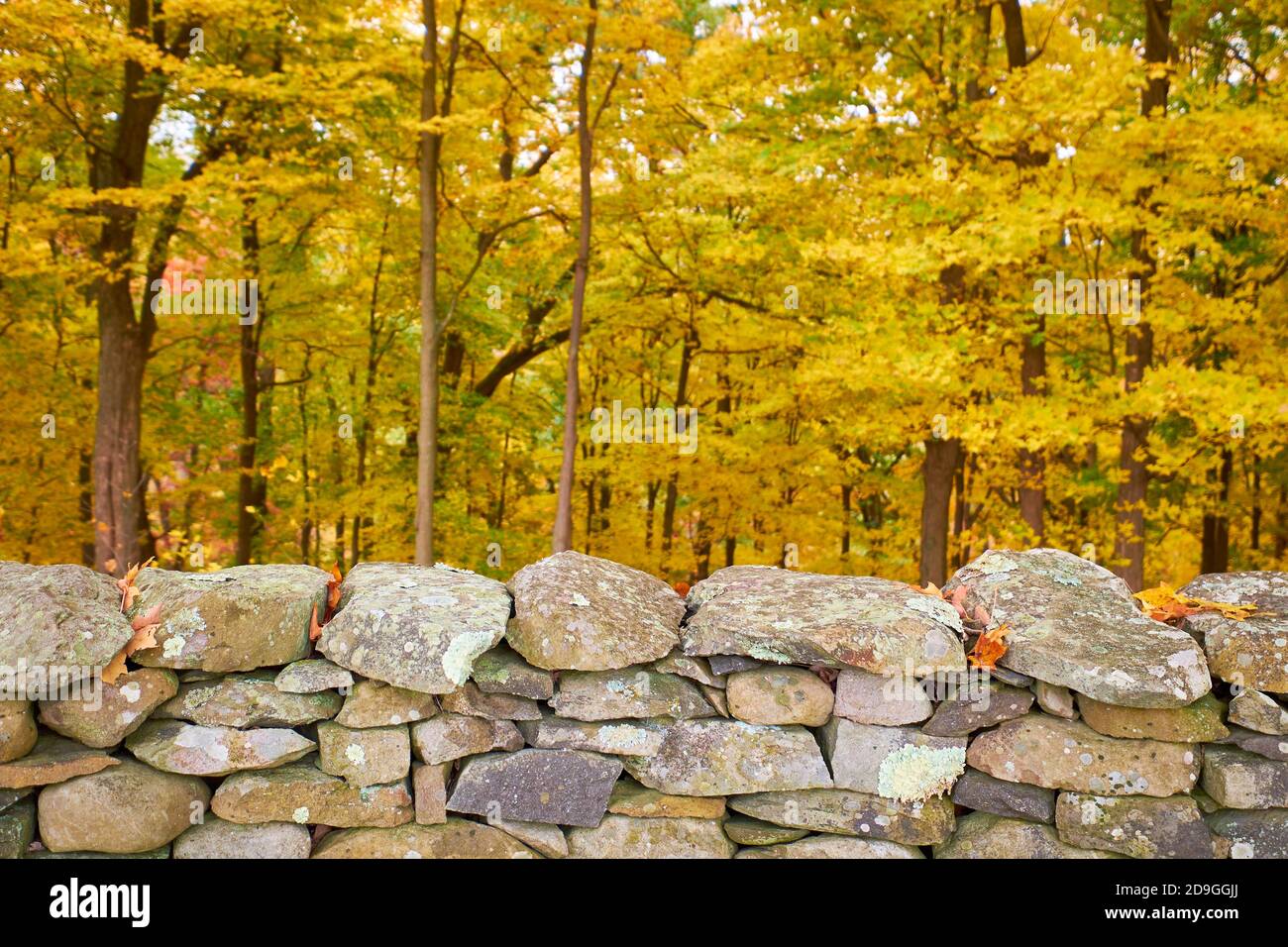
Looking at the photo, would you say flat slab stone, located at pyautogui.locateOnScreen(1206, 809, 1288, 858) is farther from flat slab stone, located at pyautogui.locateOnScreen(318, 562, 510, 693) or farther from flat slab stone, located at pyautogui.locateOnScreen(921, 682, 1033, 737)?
flat slab stone, located at pyautogui.locateOnScreen(318, 562, 510, 693)

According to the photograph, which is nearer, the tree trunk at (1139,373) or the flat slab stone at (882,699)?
the flat slab stone at (882,699)

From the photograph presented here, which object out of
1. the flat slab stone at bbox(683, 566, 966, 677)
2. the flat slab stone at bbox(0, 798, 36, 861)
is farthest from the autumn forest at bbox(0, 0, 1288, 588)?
the flat slab stone at bbox(0, 798, 36, 861)

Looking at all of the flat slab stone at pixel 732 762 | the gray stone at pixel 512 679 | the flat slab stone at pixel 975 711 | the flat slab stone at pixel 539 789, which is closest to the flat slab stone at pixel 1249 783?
the flat slab stone at pixel 975 711

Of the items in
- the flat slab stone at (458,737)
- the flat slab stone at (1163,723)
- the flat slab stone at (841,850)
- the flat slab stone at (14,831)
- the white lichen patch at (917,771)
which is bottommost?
the flat slab stone at (841,850)

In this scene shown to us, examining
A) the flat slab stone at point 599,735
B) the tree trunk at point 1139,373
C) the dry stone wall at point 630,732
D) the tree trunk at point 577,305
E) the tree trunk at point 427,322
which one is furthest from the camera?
the tree trunk at point 577,305

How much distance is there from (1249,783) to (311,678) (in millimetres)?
2692

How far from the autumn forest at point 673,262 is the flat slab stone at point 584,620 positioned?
6.21m

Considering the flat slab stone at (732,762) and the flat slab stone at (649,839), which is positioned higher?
the flat slab stone at (732,762)

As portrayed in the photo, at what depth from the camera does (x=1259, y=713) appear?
2711 mm

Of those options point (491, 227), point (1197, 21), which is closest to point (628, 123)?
point (491, 227)

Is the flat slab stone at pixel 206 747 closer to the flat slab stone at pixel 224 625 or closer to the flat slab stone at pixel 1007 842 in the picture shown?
the flat slab stone at pixel 224 625

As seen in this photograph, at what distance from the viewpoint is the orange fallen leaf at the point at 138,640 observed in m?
2.65

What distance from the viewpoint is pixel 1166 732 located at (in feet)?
8.91

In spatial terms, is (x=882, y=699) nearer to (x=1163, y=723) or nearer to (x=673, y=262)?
(x=1163, y=723)
